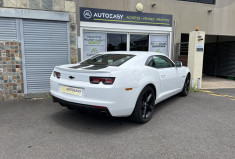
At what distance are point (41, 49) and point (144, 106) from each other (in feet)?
12.7

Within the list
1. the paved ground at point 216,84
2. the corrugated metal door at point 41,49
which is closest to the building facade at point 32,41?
the corrugated metal door at point 41,49

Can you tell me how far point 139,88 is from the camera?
3365 millimetres

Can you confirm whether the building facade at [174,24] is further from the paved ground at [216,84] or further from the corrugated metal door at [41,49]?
the paved ground at [216,84]

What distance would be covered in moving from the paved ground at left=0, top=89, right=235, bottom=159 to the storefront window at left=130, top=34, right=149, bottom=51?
424 cm

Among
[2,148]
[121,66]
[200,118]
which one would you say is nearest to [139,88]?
[121,66]

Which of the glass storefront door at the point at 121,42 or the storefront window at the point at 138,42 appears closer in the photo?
the glass storefront door at the point at 121,42

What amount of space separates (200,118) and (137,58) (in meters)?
1.98

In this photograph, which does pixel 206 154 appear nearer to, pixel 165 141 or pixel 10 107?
pixel 165 141

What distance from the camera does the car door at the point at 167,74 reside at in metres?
4.29

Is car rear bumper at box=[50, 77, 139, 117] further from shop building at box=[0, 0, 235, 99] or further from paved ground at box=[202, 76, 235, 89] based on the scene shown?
paved ground at box=[202, 76, 235, 89]

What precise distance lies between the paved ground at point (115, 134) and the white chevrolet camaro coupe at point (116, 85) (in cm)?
45

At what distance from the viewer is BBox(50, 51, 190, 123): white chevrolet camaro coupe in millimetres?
2971

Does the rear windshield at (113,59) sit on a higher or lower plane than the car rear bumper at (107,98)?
higher

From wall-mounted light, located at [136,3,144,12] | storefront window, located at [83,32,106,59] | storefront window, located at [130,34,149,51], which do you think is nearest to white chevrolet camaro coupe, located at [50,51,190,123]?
storefront window, located at [83,32,106,59]
